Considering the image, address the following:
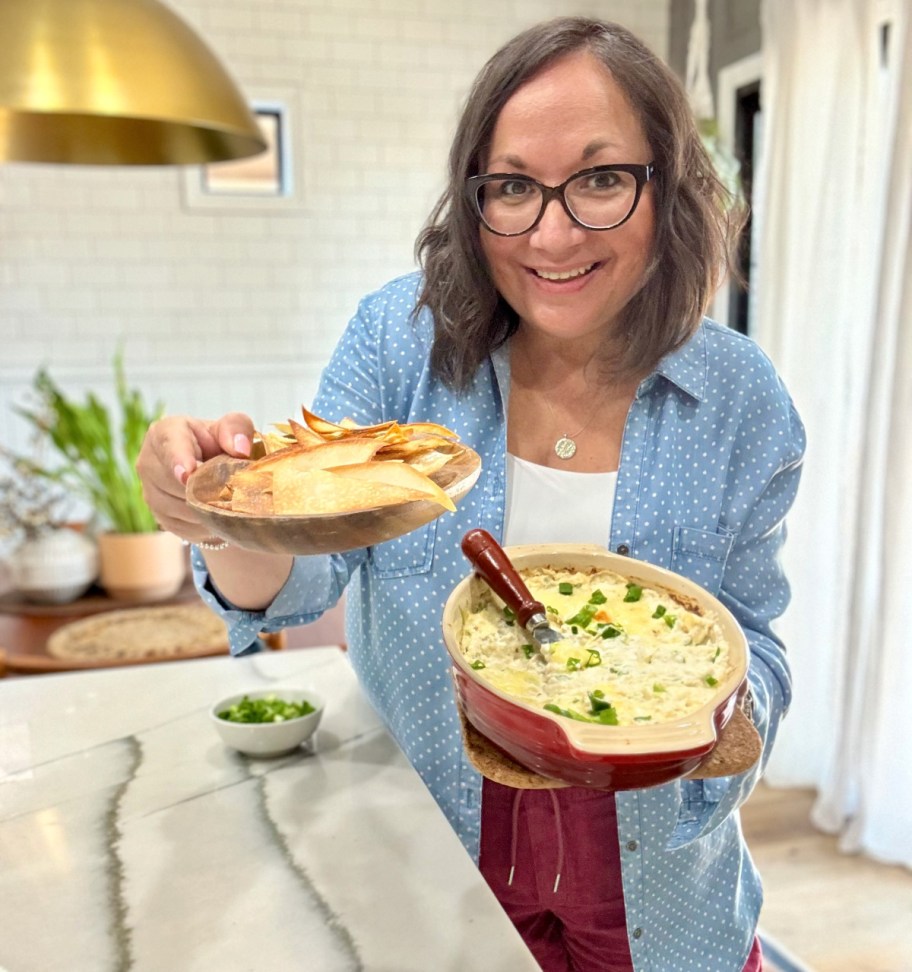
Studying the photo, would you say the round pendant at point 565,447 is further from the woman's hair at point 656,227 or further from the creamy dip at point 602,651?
the creamy dip at point 602,651

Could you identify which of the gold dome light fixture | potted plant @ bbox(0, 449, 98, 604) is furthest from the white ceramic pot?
the gold dome light fixture

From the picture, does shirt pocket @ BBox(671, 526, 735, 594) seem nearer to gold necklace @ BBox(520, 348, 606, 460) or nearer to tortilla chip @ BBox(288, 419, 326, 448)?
gold necklace @ BBox(520, 348, 606, 460)

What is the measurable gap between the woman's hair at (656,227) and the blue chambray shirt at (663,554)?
0.04 m

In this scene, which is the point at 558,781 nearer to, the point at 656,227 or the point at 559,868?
the point at 559,868

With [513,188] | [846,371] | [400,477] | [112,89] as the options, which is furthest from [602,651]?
[846,371]

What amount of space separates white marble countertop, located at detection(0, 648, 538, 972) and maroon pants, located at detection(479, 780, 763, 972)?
157 mm

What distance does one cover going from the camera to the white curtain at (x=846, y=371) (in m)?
2.63

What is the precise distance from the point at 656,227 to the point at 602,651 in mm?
597

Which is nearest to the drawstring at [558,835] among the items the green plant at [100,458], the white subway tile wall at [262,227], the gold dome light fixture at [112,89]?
the gold dome light fixture at [112,89]

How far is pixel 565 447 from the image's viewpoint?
128cm

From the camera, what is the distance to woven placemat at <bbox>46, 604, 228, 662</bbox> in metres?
2.03

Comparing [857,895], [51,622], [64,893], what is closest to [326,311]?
[51,622]

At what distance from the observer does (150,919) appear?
3.00ft

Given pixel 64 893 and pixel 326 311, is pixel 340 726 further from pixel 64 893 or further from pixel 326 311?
pixel 326 311
